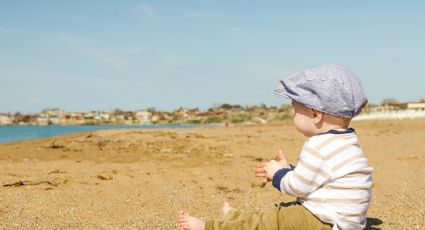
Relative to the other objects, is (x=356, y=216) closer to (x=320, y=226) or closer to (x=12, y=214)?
(x=320, y=226)

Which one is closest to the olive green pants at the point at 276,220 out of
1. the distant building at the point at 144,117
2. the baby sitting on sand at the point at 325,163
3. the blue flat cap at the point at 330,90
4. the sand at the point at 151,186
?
the baby sitting on sand at the point at 325,163

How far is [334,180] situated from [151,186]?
4205 millimetres

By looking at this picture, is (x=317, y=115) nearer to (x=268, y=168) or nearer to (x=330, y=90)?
(x=330, y=90)

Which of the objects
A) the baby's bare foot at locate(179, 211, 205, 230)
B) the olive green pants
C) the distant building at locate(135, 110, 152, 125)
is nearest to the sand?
the baby's bare foot at locate(179, 211, 205, 230)

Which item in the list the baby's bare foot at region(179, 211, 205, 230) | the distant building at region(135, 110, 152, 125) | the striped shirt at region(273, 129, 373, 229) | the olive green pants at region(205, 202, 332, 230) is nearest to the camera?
the striped shirt at region(273, 129, 373, 229)

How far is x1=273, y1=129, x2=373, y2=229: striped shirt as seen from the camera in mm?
2859

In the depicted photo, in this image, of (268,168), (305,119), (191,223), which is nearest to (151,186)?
(191,223)

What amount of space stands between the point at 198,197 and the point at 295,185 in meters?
3.15

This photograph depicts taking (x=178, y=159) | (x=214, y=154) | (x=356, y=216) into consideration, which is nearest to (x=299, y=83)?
(x=356, y=216)

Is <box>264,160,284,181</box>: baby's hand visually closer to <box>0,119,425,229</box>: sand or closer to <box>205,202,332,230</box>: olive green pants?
<box>205,202,332,230</box>: olive green pants

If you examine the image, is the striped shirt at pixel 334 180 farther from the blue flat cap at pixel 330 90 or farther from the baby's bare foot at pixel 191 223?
the baby's bare foot at pixel 191 223

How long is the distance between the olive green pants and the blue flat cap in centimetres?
63

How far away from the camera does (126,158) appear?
1014 centimetres

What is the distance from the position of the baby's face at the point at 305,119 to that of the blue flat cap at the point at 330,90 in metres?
0.06
